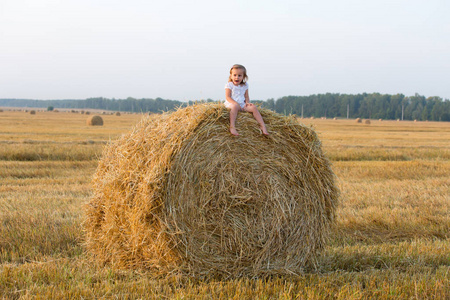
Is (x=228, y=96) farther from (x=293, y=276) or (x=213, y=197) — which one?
(x=293, y=276)

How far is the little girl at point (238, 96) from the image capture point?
5082mm

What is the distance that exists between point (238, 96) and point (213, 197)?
1.33m

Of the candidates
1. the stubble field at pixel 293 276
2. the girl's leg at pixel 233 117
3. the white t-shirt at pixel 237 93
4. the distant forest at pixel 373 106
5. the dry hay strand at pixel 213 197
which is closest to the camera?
the stubble field at pixel 293 276

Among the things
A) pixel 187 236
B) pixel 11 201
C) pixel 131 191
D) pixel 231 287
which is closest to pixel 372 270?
pixel 231 287

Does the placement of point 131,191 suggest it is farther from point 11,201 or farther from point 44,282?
point 11,201

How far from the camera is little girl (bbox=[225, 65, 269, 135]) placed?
16.7ft

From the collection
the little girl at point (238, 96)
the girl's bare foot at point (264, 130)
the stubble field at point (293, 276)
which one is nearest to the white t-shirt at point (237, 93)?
the little girl at point (238, 96)

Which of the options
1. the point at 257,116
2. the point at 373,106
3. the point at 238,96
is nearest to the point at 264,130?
the point at 257,116

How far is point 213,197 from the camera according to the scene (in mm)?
4773

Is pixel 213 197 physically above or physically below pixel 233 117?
below

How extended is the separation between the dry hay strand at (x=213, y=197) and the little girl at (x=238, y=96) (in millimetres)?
96

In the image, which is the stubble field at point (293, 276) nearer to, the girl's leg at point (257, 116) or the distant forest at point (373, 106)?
the girl's leg at point (257, 116)

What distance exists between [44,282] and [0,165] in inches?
364

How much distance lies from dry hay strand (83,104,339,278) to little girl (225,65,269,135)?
10 cm
